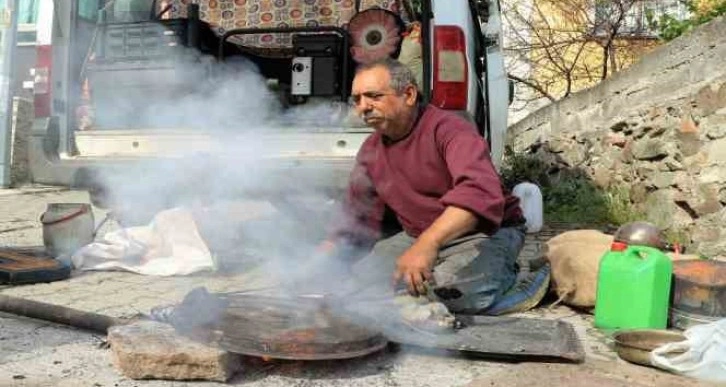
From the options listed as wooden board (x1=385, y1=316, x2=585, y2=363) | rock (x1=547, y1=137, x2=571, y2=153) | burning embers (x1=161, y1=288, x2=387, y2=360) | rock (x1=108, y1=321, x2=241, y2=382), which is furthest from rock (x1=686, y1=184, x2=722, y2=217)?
rock (x1=547, y1=137, x2=571, y2=153)

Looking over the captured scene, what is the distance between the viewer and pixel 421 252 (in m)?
2.51

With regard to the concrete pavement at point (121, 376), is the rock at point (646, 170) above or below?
above

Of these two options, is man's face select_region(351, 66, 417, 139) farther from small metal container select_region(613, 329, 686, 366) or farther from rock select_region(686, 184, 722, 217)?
rock select_region(686, 184, 722, 217)

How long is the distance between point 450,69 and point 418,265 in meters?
1.73

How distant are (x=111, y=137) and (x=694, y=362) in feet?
11.1

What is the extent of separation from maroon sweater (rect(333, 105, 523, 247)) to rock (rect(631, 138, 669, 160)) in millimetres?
2640

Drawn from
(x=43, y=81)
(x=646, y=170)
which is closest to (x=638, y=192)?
(x=646, y=170)

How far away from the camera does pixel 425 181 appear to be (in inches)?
120

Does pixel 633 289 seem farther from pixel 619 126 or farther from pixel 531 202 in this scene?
pixel 619 126

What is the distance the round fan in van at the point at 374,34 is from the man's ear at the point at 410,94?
1556 mm

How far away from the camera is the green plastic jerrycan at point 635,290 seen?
9.93 ft

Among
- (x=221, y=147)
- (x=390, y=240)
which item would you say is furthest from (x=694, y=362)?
(x=221, y=147)

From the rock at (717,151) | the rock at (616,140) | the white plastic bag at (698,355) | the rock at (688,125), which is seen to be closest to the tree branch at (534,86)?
the rock at (616,140)

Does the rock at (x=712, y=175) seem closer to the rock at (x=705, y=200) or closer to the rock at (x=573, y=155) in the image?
the rock at (x=705, y=200)
